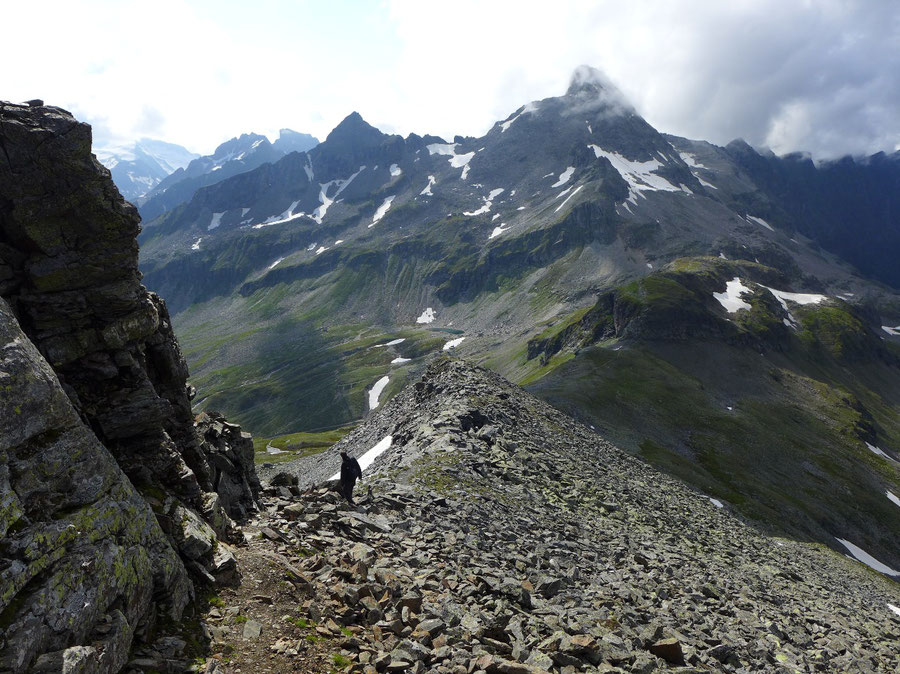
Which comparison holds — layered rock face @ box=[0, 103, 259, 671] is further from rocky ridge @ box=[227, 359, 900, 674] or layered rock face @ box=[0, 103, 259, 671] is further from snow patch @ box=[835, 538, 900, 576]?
snow patch @ box=[835, 538, 900, 576]

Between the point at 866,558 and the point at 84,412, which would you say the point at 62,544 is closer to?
the point at 84,412

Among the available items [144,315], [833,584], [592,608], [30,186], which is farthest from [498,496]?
[833,584]

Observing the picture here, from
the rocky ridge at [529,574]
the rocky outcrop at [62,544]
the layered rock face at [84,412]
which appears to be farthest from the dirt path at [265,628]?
the rocky outcrop at [62,544]

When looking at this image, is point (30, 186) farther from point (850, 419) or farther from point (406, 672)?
point (850, 419)

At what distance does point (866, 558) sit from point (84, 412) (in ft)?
360

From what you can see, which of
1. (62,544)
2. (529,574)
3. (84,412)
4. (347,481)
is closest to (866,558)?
(529,574)

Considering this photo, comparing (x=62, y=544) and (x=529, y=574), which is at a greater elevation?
(x=62, y=544)

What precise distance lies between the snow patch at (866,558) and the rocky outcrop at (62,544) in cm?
10399

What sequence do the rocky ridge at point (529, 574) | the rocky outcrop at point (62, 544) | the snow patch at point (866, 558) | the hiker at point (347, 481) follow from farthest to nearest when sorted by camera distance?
the snow patch at point (866, 558)
the hiker at point (347, 481)
the rocky ridge at point (529, 574)
the rocky outcrop at point (62, 544)

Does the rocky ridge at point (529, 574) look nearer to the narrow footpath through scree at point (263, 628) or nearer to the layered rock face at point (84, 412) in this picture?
the narrow footpath through scree at point (263, 628)

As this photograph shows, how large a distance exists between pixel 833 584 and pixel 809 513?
50584 mm

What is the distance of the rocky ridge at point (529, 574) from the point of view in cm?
1631

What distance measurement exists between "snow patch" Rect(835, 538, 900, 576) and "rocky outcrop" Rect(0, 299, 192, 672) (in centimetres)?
10399

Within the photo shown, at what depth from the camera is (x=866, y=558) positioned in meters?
85.2
